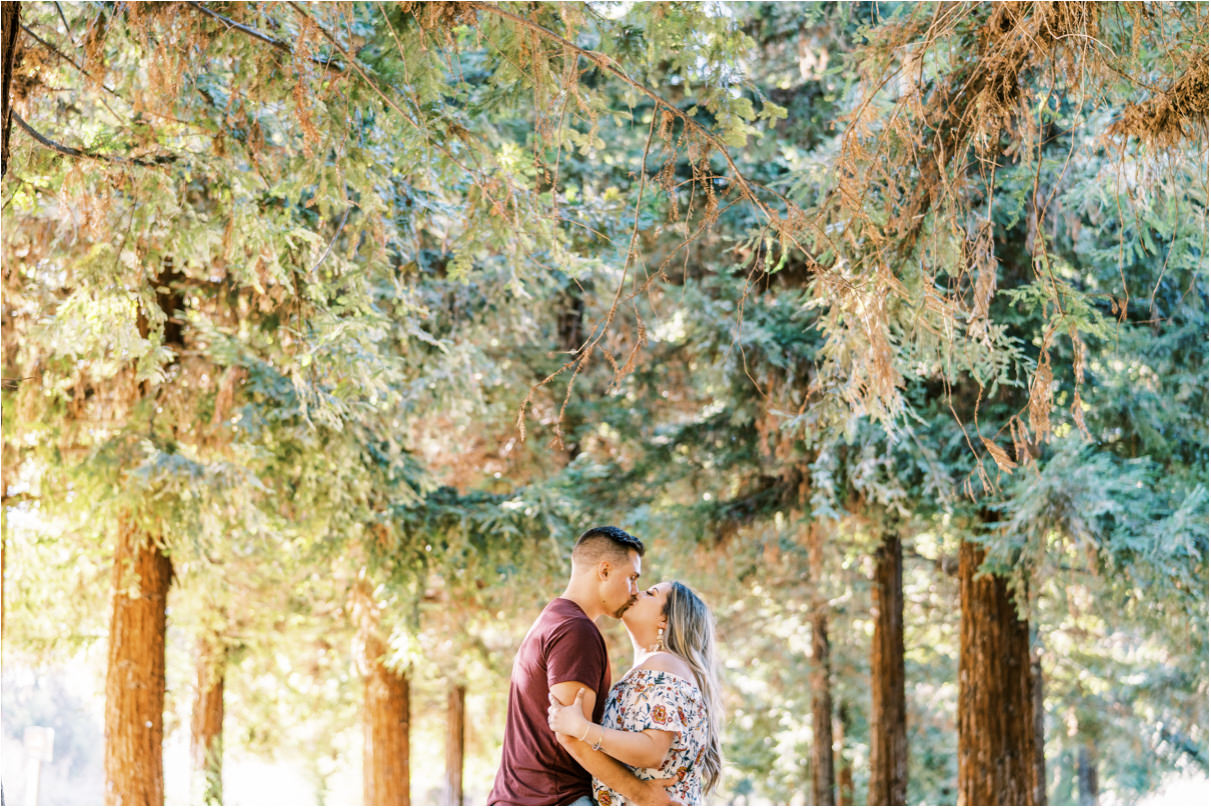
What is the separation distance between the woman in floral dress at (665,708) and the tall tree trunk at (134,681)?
221 inches

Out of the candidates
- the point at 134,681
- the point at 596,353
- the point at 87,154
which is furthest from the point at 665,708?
the point at 596,353

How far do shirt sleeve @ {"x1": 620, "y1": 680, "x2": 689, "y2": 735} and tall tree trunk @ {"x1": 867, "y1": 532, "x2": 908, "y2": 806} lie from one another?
8.06 m

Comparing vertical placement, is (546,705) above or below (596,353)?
below

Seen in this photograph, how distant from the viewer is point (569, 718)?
130 inches

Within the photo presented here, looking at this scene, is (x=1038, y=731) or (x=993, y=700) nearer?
(x=993, y=700)

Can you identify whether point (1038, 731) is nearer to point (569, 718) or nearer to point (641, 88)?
point (569, 718)

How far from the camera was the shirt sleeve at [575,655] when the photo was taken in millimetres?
3387

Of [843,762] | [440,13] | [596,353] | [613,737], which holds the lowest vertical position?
[843,762]

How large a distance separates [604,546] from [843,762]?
14916mm

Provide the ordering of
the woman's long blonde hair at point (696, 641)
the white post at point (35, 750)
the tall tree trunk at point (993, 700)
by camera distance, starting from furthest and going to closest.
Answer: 1. the tall tree trunk at point (993, 700)
2. the white post at point (35, 750)
3. the woman's long blonde hair at point (696, 641)

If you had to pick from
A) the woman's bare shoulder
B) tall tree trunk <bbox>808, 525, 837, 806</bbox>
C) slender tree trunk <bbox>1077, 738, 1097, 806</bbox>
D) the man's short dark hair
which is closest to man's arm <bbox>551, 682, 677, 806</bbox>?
the woman's bare shoulder

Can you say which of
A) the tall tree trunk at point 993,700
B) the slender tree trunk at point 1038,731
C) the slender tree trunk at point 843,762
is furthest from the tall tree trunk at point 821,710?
the tall tree trunk at point 993,700

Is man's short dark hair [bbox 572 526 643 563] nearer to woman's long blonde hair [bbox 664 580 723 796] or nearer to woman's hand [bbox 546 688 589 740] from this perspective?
woman's long blonde hair [bbox 664 580 723 796]

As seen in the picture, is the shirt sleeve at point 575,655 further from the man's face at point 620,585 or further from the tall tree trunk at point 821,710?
the tall tree trunk at point 821,710
